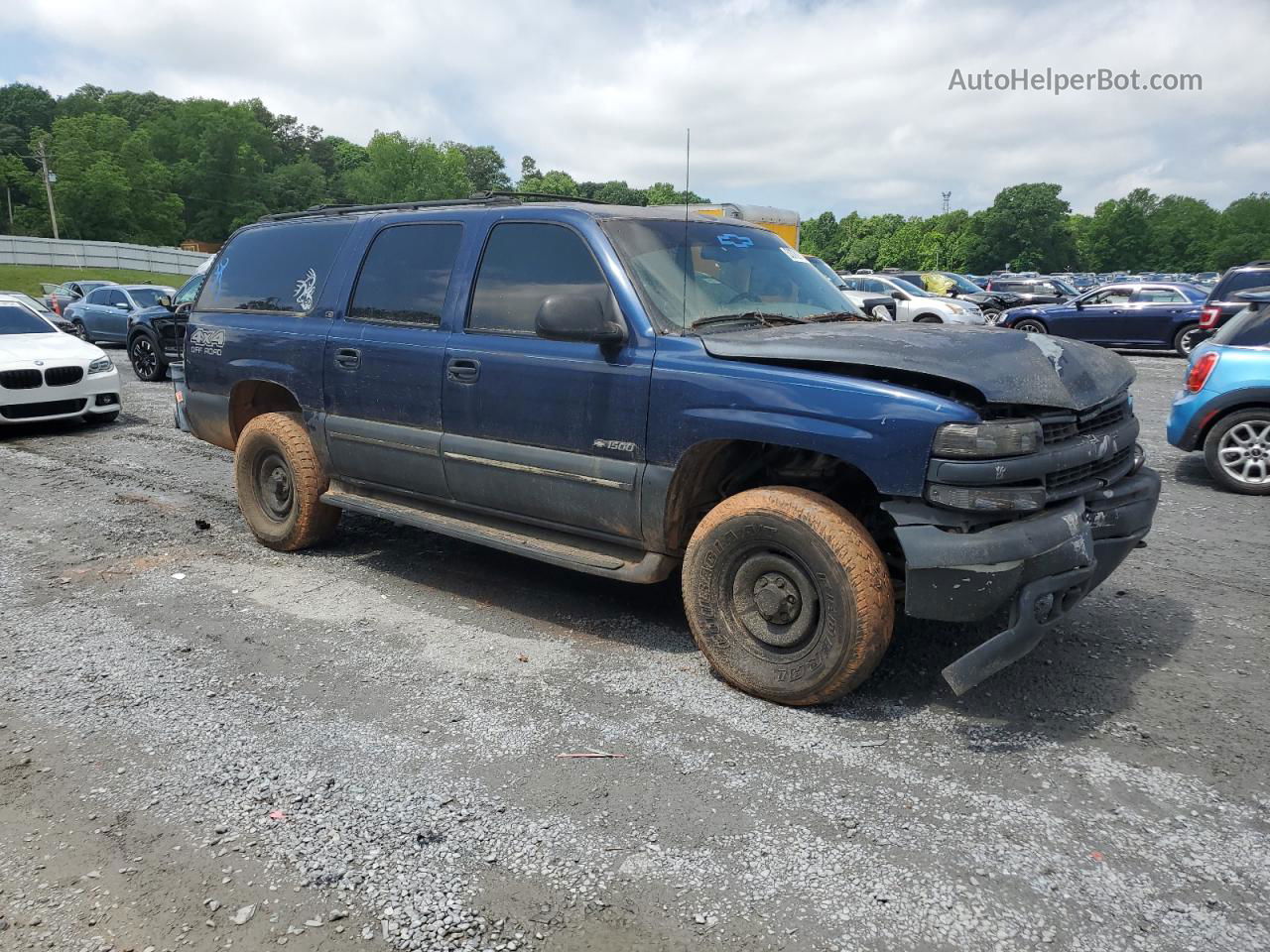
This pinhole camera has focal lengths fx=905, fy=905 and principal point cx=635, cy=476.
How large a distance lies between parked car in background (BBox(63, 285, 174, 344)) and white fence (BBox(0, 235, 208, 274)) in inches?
1699

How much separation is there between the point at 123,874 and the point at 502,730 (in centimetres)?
132

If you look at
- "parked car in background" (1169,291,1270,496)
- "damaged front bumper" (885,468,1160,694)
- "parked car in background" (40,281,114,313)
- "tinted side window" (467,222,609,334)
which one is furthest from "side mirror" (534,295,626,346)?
"parked car in background" (40,281,114,313)

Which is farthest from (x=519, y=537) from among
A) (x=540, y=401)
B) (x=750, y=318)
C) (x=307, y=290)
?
(x=307, y=290)

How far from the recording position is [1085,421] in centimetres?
366

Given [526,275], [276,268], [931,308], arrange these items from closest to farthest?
[526,275] < [276,268] < [931,308]

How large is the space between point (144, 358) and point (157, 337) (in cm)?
76

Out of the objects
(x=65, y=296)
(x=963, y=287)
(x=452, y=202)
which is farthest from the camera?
(x=963, y=287)

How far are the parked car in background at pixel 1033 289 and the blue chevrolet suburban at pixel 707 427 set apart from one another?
94.4 ft

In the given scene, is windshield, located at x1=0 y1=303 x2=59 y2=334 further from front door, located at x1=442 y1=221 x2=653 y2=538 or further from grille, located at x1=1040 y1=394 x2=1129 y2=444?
grille, located at x1=1040 y1=394 x2=1129 y2=444

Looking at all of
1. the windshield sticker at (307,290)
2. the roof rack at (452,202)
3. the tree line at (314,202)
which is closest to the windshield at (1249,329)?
the roof rack at (452,202)

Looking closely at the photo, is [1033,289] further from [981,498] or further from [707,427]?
[981,498]

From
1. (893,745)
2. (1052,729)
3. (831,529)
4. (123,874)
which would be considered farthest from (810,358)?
(123,874)

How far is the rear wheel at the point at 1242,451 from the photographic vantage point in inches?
288

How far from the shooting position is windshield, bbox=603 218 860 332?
413cm
